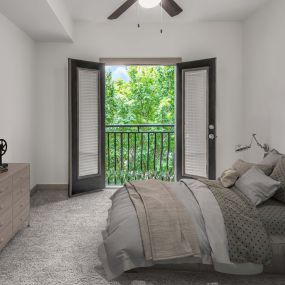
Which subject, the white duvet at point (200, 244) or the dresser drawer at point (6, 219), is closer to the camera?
the white duvet at point (200, 244)

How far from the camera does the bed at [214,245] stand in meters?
2.21

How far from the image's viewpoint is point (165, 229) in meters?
2.31

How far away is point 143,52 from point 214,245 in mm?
3761

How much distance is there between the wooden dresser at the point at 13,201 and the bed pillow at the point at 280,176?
7.83 ft

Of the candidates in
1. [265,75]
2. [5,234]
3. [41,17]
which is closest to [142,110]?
[265,75]

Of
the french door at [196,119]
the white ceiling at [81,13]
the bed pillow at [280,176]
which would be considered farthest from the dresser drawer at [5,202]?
the french door at [196,119]

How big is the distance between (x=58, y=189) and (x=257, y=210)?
3.62 m

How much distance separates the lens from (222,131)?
209 inches

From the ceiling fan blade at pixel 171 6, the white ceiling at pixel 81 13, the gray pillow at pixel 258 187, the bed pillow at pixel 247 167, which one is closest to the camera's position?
the gray pillow at pixel 258 187

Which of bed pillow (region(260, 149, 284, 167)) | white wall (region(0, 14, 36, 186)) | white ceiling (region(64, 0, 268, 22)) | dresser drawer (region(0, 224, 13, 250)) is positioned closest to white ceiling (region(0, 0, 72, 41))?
white wall (region(0, 14, 36, 186))

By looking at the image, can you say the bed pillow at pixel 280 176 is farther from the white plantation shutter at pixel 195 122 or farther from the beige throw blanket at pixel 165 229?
the white plantation shutter at pixel 195 122

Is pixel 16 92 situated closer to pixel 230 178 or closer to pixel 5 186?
pixel 5 186

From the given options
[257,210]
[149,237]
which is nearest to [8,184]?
[149,237]

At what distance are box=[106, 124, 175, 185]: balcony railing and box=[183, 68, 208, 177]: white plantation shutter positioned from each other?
106 cm
